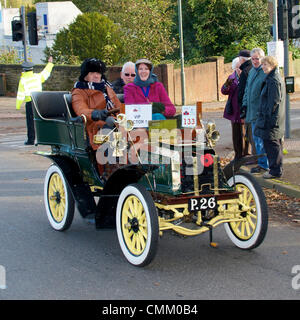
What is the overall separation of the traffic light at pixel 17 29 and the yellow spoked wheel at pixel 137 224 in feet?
52.1

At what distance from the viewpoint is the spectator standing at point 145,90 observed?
7.07 meters

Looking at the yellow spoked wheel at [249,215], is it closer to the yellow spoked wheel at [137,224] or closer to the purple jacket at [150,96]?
the yellow spoked wheel at [137,224]

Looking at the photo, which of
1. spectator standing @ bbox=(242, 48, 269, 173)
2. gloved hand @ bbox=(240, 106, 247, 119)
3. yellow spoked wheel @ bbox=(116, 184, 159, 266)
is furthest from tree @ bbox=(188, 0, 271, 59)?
yellow spoked wheel @ bbox=(116, 184, 159, 266)

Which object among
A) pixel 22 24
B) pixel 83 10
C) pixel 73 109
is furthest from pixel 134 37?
pixel 83 10

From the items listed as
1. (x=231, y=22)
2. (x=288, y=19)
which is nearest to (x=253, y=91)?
(x=288, y=19)

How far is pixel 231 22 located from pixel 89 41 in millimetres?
7646

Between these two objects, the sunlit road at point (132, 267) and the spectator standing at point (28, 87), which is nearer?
the sunlit road at point (132, 267)

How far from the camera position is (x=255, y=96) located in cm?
977

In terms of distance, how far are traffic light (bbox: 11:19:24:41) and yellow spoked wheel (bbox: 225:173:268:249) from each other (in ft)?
52.1

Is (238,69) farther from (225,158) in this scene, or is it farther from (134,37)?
(134,37)

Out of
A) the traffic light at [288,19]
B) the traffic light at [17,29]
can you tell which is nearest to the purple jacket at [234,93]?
the traffic light at [288,19]

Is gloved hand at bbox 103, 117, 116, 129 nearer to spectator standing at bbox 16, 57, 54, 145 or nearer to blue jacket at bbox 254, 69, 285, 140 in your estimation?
blue jacket at bbox 254, 69, 285, 140

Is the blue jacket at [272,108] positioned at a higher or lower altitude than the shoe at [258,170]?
higher

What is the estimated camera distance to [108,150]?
6375 mm
